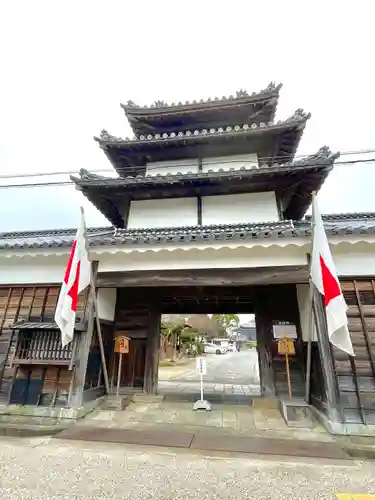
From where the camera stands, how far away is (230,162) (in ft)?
23.4

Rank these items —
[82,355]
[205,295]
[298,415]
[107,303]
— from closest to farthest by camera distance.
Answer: [298,415] → [82,355] → [107,303] → [205,295]

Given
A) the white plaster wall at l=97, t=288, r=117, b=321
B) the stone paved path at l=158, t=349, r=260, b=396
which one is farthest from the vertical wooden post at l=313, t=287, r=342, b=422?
the white plaster wall at l=97, t=288, r=117, b=321

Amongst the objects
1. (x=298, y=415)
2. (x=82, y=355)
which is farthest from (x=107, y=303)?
(x=298, y=415)

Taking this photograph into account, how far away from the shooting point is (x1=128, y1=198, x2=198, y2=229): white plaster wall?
6547 mm

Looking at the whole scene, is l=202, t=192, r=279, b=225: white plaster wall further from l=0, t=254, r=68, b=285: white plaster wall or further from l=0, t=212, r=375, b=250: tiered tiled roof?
l=0, t=254, r=68, b=285: white plaster wall

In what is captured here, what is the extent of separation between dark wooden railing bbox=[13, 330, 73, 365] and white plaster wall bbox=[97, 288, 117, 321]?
0.98m

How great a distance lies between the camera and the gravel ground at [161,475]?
93.2 inches

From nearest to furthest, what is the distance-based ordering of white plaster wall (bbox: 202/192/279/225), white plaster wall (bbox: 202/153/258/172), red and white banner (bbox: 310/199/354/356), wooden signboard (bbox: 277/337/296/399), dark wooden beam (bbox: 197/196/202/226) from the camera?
1. red and white banner (bbox: 310/199/354/356)
2. wooden signboard (bbox: 277/337/296/399)
3. white plaster wall (bbox: 202/192/279/225)
4. dark wooden beam (bbox: 197/196/202/226)
5. white plaster wall (bbox: 202/153/258/172)

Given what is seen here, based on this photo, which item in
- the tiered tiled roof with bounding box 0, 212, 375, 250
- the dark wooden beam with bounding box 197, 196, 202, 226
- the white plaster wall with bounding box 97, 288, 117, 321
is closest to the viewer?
the tiered tiled roof with bounding box 0, 212, 375, 250

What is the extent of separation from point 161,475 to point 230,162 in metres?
6.71

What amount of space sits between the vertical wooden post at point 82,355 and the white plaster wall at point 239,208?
122 inches

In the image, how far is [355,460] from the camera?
3094mm

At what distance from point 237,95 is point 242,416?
810cm

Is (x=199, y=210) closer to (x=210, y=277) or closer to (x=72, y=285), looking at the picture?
(x=210, y=277)
